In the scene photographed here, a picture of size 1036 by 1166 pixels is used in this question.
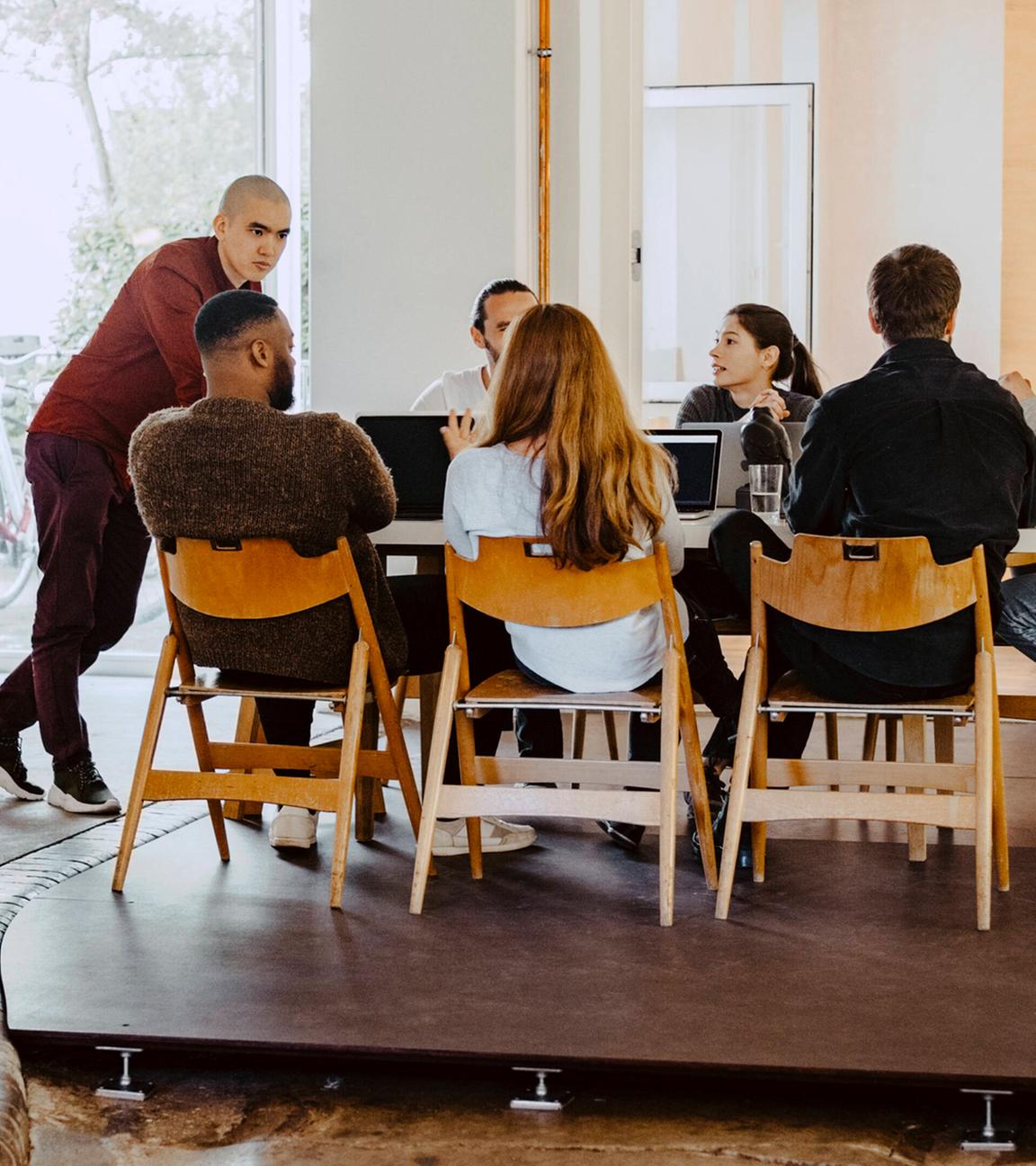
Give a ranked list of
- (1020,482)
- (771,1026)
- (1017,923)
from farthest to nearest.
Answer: (1020,482), (1017,923), (771,1026)

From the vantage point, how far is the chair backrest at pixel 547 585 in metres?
2.77

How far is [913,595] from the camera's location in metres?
2.73

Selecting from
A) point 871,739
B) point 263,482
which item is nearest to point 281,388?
point 263,482

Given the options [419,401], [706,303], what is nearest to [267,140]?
[419,401]

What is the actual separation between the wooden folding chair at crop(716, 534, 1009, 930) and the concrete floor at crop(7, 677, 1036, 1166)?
65cm

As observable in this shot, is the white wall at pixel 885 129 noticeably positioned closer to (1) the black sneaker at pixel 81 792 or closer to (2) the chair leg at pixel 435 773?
(1) the black sneaker at pixel 81 792

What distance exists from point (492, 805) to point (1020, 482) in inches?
46.0

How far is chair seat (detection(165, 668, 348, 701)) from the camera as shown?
296 centimetres

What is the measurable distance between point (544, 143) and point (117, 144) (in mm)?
1843

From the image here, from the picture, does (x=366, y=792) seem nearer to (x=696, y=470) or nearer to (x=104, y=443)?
(x=696, y=470)

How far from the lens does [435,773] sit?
2.83 metres

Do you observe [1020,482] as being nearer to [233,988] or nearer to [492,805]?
[492,805]

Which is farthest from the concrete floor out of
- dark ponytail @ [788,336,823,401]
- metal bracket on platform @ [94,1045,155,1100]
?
dark ponytail @ [788,336,823,401]

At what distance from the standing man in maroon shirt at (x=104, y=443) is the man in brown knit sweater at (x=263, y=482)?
684 mm
